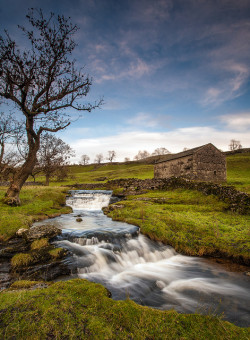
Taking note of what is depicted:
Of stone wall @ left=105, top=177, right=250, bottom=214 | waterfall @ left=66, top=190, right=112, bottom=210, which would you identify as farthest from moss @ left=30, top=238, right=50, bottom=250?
waterfall @ left=66, top=190, right=112, bottom=210

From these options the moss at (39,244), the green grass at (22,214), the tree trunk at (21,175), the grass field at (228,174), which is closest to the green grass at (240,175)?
the grass field at (228,174)

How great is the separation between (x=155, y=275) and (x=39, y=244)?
498 cm

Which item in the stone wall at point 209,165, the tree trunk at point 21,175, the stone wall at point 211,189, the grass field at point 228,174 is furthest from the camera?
the stone wall at point 209,165

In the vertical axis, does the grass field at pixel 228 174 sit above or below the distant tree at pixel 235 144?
below

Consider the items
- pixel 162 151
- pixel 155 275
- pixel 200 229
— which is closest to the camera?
pixel 155 275

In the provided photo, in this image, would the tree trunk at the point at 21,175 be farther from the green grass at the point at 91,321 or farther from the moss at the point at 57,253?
the green grass at the point at 91,321

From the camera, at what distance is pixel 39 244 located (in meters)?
7.31

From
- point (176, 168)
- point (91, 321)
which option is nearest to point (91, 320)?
point (91, 321)

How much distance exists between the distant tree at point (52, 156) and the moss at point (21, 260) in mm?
30903

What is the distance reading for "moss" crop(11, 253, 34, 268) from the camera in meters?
6.06

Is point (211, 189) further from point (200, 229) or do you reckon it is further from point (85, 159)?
point (85, 159)

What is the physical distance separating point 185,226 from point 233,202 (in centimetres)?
599

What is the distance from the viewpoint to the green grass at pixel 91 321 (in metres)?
2.68

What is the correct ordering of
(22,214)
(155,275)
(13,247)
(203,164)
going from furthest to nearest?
1. (203,164)
2. (22,214)
3. (13,247)
4. (155,275)
